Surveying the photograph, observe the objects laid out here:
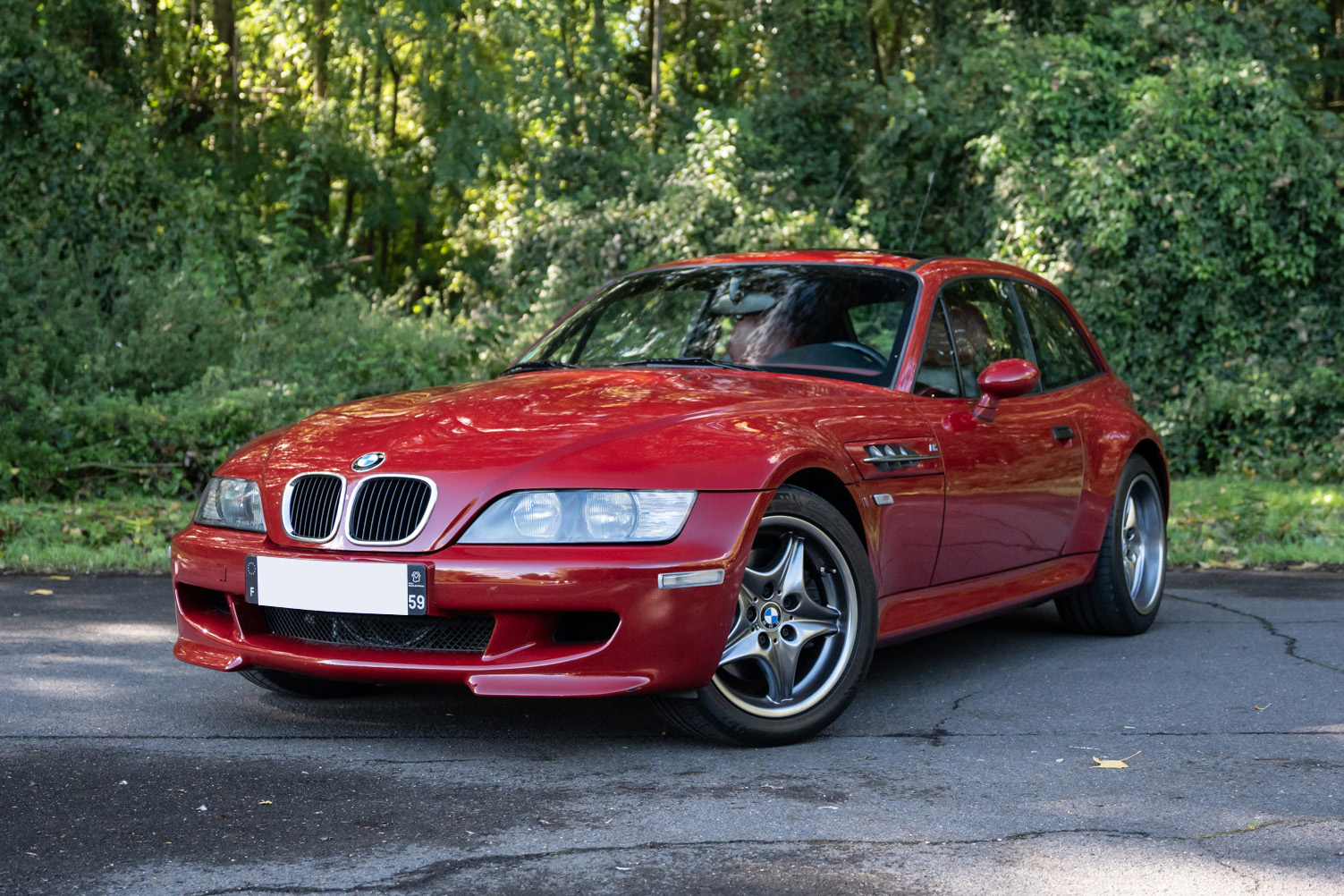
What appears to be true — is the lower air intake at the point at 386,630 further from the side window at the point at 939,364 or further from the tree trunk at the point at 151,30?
the tree trunk at the point at 151,30

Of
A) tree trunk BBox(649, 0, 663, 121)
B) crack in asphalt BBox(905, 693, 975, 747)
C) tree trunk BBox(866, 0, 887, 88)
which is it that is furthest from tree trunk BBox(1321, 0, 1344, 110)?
crack in asphalt BBox(905, 693, 975, 747)

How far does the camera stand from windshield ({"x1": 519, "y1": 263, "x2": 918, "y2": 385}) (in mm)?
4945

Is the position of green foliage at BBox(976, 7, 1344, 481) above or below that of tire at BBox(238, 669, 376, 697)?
above

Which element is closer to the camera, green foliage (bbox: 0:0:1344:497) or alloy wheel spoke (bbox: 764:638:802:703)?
alloy wheel spoke (bbox: 764:638:802:703)

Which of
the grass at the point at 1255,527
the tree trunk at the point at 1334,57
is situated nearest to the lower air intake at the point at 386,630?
the grass at the point at 1255,527

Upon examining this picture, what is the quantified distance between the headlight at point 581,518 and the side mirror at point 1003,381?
1.61 meters

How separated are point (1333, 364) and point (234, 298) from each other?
10.6m

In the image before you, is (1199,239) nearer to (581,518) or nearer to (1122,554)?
(1122,554)

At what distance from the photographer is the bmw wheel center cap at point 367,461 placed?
3902mm

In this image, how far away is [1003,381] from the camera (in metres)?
4.90

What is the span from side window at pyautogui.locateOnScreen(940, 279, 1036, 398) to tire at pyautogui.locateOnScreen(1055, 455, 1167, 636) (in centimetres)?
79

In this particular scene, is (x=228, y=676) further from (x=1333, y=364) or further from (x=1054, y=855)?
(x=1333, y=364)

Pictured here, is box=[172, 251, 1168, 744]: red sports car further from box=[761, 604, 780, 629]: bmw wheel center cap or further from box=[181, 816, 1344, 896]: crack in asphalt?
box=[181, 816, 1344, 896]: crack in asphalt

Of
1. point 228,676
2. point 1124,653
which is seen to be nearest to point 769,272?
point 1124,653
